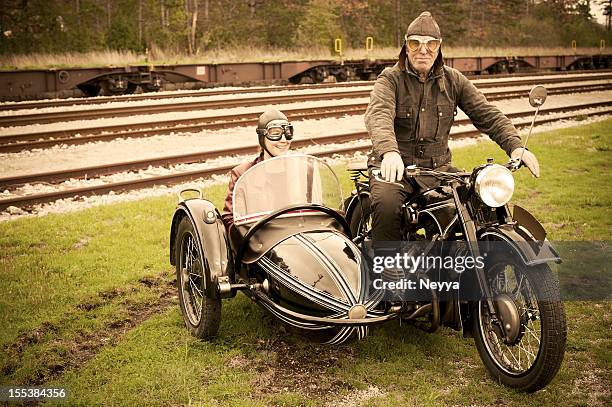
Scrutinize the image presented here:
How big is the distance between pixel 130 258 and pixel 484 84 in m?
20.6

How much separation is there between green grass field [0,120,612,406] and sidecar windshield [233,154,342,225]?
86 centimetres

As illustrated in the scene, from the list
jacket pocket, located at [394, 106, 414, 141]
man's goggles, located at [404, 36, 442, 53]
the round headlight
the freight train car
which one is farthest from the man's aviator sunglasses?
the freight train car

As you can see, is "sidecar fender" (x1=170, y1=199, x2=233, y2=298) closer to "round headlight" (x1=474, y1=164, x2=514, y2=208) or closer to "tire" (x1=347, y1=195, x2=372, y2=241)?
"tire" (x1=347, y1=195, x2=372, y2=241)

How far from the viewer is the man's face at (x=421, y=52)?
4.34 meters

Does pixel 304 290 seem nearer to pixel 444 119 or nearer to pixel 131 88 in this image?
pixel 444 119

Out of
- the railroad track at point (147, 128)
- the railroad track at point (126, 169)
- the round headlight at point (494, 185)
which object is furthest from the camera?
the railroad track at point (147, 128)

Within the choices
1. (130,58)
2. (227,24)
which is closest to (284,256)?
(130,58)

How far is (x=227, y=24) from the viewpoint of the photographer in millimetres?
41531

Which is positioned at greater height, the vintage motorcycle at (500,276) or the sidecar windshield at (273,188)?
the sidecar windshield at (273,188)

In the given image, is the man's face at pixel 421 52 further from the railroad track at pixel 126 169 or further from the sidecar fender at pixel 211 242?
the railroad track at pixel 126 169

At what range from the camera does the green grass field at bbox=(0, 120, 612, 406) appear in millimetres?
3914

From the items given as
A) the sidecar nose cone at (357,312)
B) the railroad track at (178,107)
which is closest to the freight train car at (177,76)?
the railroad track at (178,107)

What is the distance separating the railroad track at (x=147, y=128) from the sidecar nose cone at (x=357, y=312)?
31.2 feet

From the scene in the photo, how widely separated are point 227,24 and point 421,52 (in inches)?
1539
